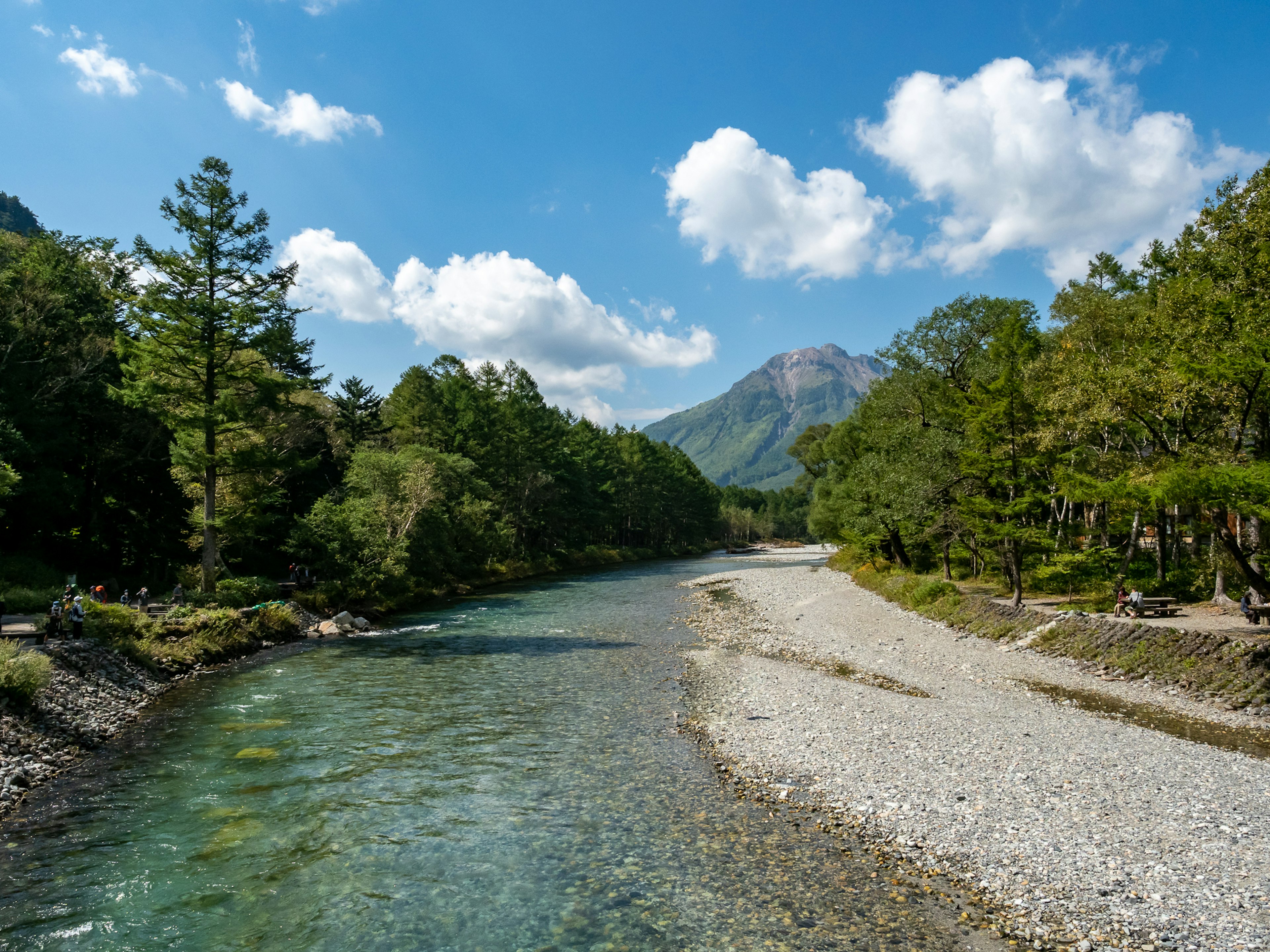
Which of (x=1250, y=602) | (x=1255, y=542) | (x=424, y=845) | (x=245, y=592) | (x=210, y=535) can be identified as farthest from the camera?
(x=245, y=592)

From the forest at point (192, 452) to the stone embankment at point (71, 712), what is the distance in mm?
6282

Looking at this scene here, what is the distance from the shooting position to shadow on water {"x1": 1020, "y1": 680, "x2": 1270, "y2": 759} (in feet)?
48.9

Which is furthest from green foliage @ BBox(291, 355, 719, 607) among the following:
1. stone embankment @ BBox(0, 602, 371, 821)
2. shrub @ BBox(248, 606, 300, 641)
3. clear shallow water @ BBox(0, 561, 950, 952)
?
clear shallow water @ BBox(0, 561, 950, 952)

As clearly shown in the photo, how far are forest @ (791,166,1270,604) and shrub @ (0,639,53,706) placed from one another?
1274 inches

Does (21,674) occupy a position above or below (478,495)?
below

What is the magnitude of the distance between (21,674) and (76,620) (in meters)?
6.17

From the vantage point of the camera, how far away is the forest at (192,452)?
2959cm

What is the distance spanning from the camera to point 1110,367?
82.6 ft

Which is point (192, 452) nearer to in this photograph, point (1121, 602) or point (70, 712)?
point (70, 712)

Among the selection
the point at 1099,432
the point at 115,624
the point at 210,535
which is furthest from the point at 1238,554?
the point at 210,535

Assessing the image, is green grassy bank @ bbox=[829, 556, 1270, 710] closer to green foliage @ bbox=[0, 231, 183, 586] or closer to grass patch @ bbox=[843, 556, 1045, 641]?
grass patch @ bbox=[843, 556, 1045, 641]

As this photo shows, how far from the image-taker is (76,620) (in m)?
20.3

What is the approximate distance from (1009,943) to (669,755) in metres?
8.45

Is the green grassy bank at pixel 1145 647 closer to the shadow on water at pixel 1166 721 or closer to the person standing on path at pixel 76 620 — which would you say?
the shadow on water at pixel 1166 721
